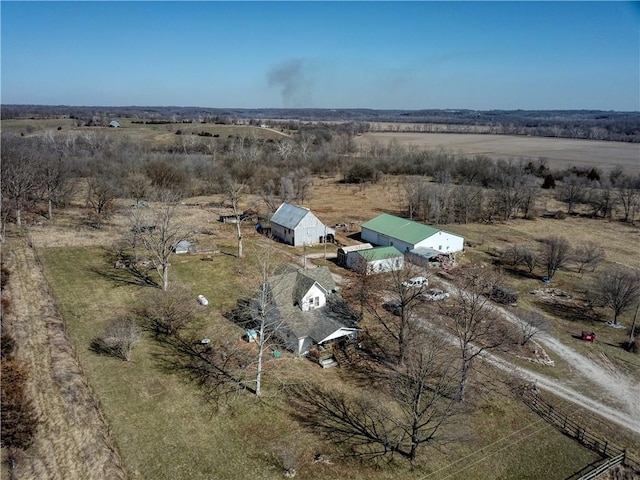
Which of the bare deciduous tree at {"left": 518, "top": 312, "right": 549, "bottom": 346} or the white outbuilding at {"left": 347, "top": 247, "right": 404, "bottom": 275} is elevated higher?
the white outbuilding at {"left": 347, "top": 247, "right": 404, "bottom": 275}

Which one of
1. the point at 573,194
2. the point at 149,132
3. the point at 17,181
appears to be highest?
the point at 149,132

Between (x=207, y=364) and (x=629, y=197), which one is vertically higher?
(x=629, y=197)

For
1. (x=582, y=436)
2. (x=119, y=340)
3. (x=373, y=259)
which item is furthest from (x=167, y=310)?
(x=582, y=436)

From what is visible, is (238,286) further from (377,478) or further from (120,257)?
(377,478)

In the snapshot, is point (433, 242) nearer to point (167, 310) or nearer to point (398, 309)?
point (398, 309)

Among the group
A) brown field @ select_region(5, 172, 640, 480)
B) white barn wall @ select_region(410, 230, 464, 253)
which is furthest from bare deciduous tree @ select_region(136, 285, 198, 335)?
white barn wall @ select_region(410, 230, 464, 253)

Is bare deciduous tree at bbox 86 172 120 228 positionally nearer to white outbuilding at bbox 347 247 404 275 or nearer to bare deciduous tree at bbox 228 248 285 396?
bare deciduous tree at bbox 228 248 285 396

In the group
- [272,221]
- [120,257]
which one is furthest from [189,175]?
[120,257]
